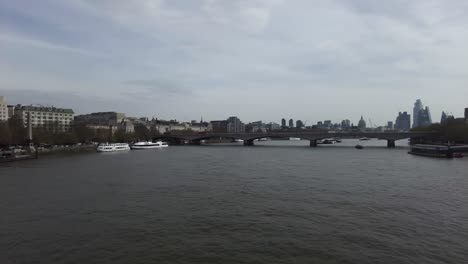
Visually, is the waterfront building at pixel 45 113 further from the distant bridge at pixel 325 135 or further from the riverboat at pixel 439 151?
the riverboat at pixel 439 151

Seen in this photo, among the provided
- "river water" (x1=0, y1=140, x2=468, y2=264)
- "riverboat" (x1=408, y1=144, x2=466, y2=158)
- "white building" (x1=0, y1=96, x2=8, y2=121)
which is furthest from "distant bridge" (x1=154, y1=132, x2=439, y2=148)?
"river water" (x1=0, y1=140, x2=468, y2=264)

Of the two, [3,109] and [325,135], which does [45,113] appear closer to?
[3,109]

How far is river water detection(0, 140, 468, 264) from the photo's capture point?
45.8 feet

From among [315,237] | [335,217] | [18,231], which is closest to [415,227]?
[335,217]

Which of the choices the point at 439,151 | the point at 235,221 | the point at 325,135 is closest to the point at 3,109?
the point at 325,135

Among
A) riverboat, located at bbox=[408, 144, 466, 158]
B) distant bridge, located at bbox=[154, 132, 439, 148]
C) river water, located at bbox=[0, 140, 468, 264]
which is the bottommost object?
river water, located at bbox=[0, 140, 468, 264]

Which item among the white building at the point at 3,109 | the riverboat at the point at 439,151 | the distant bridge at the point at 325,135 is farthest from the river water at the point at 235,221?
the white building at the point at 3,109

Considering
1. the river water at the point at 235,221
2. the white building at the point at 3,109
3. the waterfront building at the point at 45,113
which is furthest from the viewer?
the waterfront building at the point at 45,113

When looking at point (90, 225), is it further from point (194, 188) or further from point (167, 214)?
point (194, 188)

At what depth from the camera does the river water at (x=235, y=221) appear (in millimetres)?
13969

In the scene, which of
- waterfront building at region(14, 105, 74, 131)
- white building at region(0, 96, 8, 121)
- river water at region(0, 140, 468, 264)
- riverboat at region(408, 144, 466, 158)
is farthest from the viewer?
waterfront building at region(14, 105, 74, 131)

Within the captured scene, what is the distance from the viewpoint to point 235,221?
18156mm

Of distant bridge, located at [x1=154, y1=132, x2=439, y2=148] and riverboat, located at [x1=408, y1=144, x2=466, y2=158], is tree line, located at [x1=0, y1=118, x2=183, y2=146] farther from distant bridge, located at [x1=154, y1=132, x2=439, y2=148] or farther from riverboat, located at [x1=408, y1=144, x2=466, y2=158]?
riverboat, located at [x1=408, y1=144, x2=466, y2=158]

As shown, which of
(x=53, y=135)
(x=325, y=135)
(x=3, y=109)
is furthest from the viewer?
(x=3, y=109)
